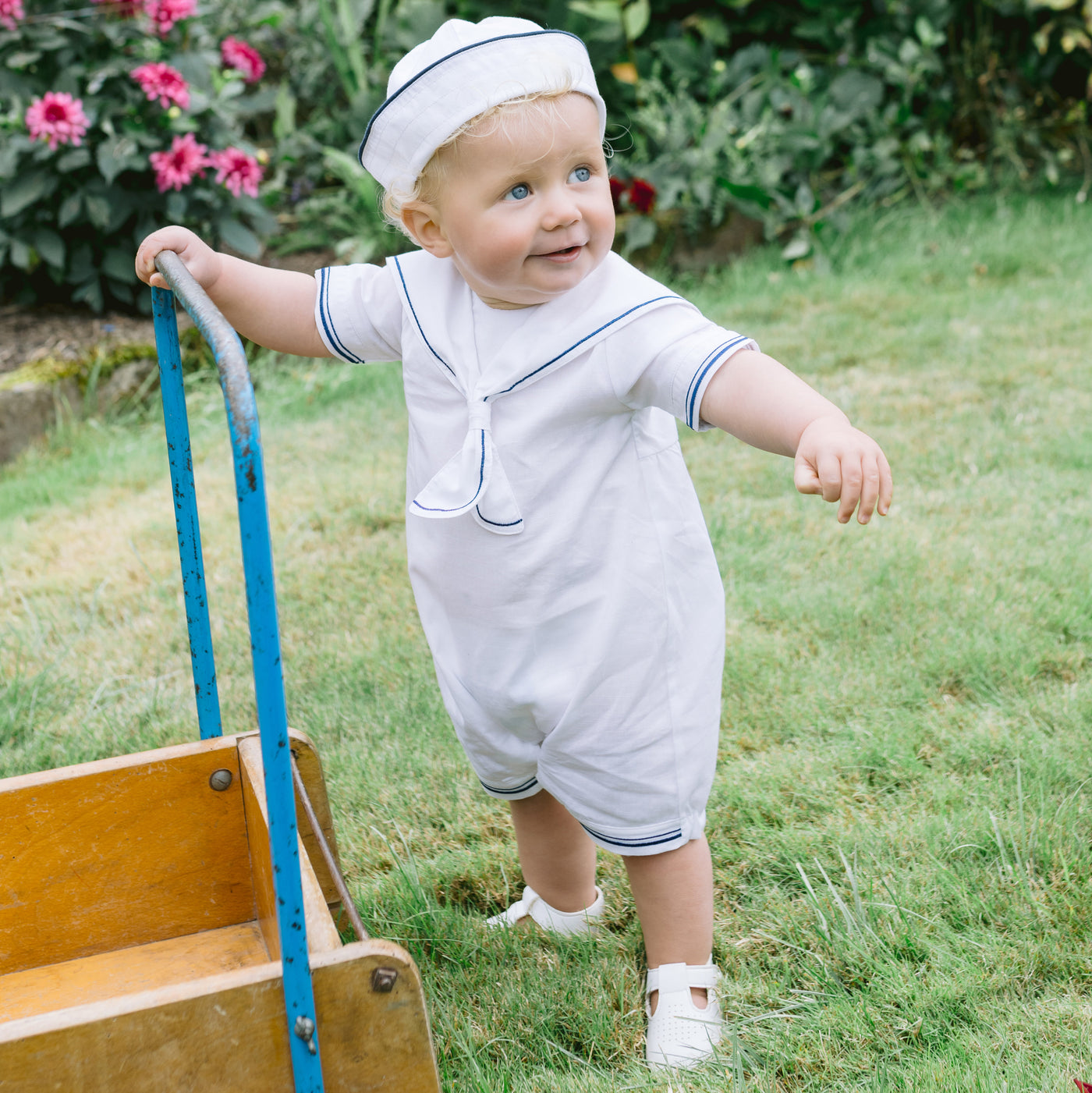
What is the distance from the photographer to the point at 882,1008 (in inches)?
58.1

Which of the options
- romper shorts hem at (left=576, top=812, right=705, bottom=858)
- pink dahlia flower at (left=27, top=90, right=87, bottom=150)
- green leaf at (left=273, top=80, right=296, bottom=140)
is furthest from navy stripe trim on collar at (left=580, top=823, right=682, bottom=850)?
green leaf at (left=273, top=80, right=296, bottom=140)

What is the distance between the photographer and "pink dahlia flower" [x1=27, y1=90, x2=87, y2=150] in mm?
3902

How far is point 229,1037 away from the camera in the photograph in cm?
107

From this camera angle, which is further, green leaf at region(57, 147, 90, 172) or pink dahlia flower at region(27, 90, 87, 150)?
green leaf at region(57, 147, 90, 172)

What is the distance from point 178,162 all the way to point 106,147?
24 cm

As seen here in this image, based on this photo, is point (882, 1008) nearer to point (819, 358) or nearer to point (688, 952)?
point (688, 952)

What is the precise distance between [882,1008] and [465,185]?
1.11 metres

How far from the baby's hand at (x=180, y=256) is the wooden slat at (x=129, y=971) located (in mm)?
828

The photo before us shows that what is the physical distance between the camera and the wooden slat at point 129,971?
1412mm

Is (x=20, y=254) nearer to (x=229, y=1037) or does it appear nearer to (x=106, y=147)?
(x=106, y=147)

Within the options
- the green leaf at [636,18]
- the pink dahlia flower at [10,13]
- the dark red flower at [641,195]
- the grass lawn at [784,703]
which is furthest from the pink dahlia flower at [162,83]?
the green leaf at [636,18]

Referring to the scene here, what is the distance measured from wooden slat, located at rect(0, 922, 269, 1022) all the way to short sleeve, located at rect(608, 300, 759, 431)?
84cm

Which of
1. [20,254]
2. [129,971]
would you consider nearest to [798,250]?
[20,254]

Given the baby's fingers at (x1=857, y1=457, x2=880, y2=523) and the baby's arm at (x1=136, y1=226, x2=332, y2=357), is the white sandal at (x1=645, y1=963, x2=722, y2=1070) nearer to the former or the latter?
the baby's fingers at (x1=857, y1=457, x2=880, y2=523)
